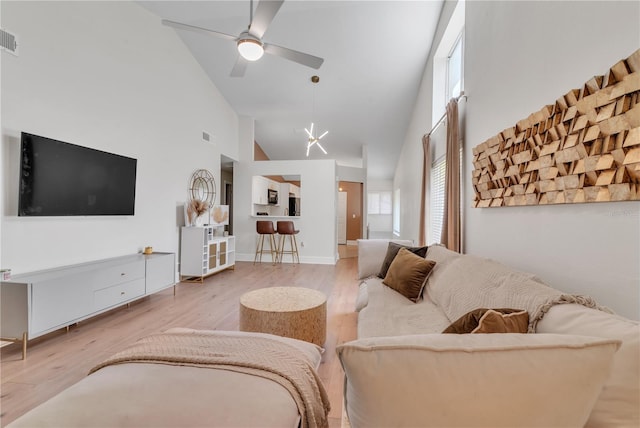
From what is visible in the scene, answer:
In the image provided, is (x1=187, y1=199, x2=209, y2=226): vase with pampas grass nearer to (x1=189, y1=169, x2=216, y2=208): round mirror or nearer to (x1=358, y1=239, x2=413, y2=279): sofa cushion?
(x1=189, y1=169, x2=216, y2=208): round mirror

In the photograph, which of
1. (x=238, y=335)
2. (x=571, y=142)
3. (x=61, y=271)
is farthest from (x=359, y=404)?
(x=61, y=271)

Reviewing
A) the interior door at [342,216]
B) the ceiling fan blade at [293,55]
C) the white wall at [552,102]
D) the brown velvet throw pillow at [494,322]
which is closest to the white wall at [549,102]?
the white wall at [552,102]

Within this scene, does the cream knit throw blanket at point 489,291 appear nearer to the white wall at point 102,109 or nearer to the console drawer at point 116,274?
the console drawer at point 116,274

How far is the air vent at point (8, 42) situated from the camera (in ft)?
7.79

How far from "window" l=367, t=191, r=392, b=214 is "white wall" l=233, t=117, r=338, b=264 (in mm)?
5170

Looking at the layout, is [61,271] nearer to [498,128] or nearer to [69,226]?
[69,226]

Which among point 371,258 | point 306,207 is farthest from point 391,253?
point 306,207

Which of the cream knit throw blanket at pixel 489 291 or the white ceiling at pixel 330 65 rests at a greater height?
the white ceiling at pixel 330 65

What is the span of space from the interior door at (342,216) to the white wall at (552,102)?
751 centimetres

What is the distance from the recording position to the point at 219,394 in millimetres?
909

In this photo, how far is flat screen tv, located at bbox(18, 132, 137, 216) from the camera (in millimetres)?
2488

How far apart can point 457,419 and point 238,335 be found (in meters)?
0.98

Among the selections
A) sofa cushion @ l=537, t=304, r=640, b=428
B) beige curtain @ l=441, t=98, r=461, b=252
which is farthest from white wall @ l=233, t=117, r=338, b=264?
sofa cushion @ l=537, t=304, r=640, b=428

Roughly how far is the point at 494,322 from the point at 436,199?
3.29 meters
